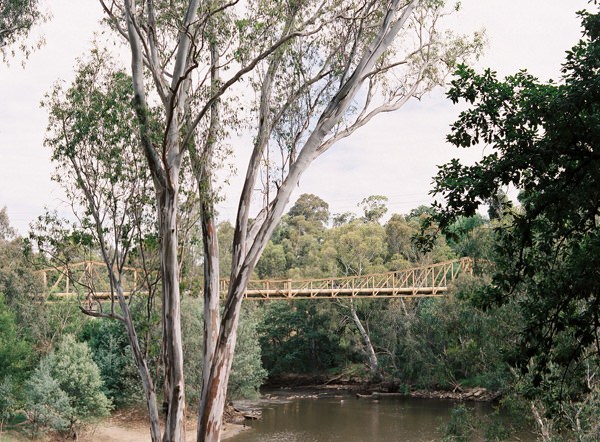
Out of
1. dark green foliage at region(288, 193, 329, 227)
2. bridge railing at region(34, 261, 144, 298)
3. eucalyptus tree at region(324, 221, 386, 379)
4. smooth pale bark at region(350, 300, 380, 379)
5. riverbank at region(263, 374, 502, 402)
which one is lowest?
riverbank at region(263, 374, 502, 402)

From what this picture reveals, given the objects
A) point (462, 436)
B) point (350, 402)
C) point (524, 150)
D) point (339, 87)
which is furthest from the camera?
point (350, 402)

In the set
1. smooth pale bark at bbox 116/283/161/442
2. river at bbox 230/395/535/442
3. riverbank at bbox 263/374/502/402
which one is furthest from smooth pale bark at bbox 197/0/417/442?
riverbank at bbox 263/374/502/402

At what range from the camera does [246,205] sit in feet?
20.0

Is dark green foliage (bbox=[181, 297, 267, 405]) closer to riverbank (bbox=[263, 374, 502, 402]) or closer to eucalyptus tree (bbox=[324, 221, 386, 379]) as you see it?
riverbank (bbox=[263, 374, 502, 402])

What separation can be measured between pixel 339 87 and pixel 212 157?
1542 millimetres

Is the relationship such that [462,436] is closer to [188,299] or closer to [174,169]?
[174,169]

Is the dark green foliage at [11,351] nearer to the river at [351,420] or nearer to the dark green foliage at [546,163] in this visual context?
the river at [351,420]

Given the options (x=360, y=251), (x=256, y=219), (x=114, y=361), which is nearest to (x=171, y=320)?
(x=256, y=219)

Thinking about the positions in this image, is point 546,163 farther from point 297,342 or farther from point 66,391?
point 297,342

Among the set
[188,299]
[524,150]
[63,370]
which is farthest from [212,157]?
[188,299]

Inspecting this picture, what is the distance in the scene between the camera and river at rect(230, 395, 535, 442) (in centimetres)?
1434

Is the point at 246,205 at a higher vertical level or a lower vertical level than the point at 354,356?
higher

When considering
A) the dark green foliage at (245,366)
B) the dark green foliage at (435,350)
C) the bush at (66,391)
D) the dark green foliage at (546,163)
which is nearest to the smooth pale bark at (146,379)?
the dark green foliage at (546,163)

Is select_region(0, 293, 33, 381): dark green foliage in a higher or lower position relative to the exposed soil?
higher
